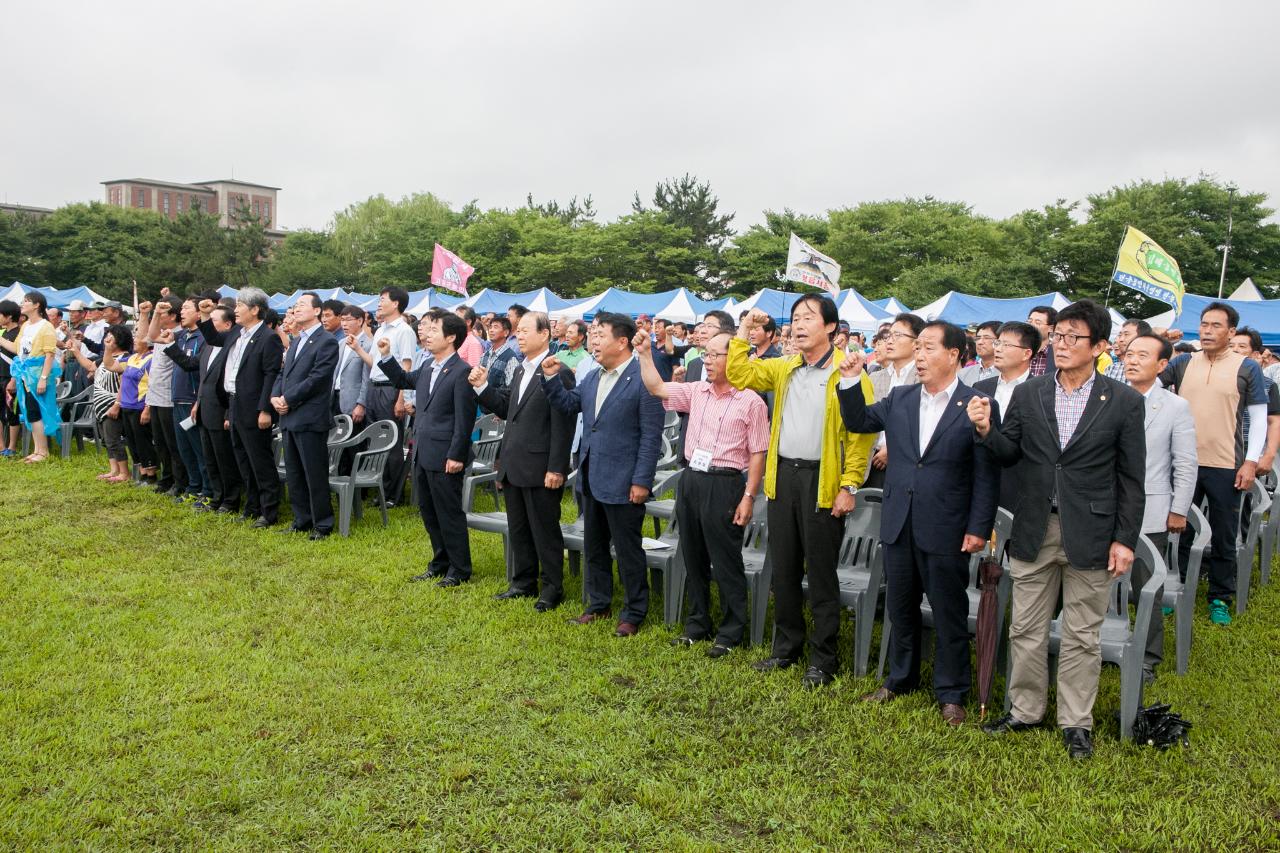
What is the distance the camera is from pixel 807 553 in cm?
453

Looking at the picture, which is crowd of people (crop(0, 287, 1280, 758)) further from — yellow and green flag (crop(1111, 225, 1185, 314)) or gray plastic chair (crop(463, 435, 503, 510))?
yellow and green flag (crop(1111, 225, 1185, 314))

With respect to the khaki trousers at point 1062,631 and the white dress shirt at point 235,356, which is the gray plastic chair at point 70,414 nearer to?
the white dress shirt at point 235,356

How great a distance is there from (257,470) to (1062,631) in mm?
6439

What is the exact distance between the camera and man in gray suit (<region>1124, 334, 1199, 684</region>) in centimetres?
464

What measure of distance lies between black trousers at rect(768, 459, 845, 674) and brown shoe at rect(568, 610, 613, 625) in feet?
4.13

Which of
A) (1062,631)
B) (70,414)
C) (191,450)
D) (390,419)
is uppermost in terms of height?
(390,419)

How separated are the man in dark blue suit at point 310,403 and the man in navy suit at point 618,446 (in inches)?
105

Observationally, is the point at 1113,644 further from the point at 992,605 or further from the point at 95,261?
the point at 95,261

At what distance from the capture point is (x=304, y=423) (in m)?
7.29

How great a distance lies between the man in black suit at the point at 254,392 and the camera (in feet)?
24.9

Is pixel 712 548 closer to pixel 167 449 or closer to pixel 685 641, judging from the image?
pixel 685 641

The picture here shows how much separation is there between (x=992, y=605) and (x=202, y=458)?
24.3 feet

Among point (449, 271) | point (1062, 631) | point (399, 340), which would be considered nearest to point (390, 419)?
point (399, 340)

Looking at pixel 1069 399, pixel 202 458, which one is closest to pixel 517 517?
pixel 1069 399
